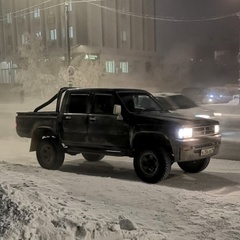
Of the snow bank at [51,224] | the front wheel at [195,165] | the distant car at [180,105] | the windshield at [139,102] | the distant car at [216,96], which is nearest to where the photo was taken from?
the snow bank at [51,224]

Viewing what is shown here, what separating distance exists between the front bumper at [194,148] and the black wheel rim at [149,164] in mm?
411

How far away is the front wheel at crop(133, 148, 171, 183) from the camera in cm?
781

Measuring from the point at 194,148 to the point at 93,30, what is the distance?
50384 mm

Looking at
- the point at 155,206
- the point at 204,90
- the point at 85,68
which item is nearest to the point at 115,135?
the point at 155,206

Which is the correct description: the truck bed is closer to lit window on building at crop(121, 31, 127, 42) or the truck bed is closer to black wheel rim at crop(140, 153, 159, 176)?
black wheel rim at crop(140, 153, 159, 176)

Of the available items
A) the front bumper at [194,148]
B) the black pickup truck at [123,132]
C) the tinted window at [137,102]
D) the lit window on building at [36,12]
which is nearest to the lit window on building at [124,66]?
the lit window on building at [36,12]

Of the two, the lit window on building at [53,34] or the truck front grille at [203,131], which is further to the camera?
the lit window on building at [53,34]

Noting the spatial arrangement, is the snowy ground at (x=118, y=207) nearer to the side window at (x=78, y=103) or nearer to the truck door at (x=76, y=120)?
the truck door at (x=76, y=120)

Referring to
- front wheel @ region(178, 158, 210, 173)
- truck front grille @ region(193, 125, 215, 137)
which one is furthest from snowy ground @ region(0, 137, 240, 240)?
truck front grille @ region(193, 125, 215, 137)

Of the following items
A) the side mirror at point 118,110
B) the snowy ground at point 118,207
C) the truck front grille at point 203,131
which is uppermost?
the side mirror at point 118,110

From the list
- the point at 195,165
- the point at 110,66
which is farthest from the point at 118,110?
the point at 110,66

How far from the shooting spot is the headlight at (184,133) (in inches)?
302

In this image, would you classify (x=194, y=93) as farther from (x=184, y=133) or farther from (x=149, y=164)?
(x=184, y=133)

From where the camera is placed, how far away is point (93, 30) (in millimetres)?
56344
